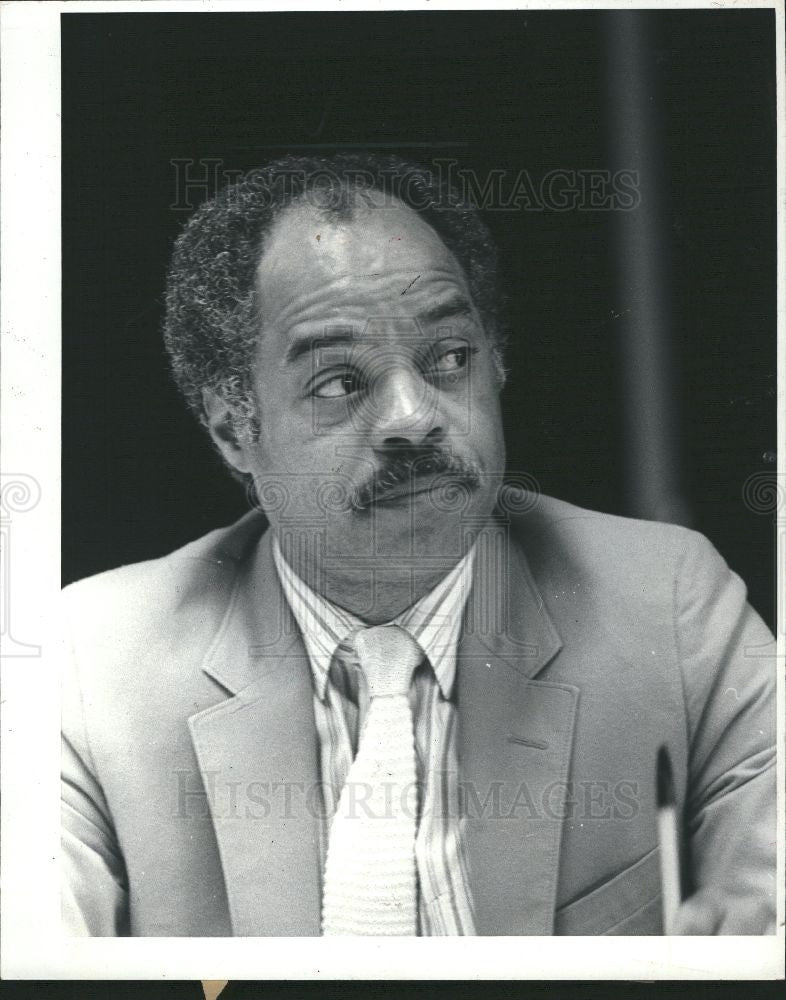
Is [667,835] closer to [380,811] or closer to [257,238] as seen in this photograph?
[380,811]

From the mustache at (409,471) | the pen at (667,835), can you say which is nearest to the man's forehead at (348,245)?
the mustache at (409,471)

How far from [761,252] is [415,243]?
984 mm

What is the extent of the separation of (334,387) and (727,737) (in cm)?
144

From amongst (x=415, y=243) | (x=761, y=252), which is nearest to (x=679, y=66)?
(x=761, y=252)

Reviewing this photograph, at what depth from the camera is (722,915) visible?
103 inches

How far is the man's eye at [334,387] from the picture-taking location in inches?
100.0

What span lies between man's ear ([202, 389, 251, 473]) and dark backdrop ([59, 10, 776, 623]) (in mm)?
62

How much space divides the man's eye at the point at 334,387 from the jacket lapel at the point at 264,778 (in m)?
0.62

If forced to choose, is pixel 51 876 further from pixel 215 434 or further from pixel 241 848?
pixel 215 434

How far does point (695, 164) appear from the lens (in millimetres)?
2654

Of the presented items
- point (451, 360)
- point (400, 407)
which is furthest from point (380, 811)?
point (451, 360)

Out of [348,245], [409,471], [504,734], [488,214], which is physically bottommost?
[504,734]

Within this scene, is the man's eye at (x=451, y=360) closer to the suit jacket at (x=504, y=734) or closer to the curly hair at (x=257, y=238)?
the curly hair at (x=257, y=238)

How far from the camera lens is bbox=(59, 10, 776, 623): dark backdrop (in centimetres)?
262
